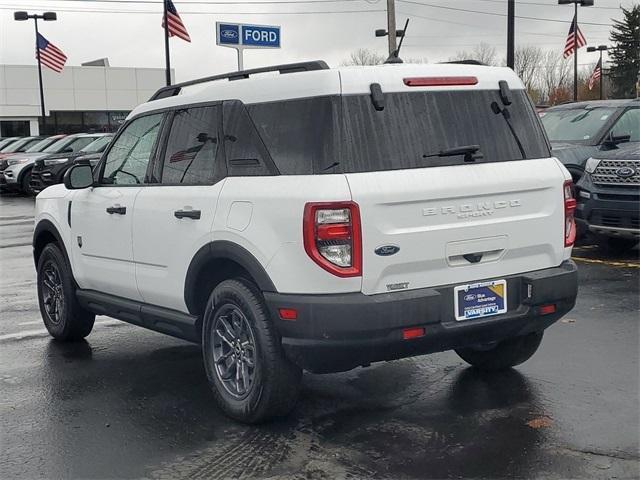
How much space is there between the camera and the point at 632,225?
30.7ft

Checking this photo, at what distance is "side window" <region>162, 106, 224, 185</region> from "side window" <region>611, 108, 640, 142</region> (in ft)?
24.7

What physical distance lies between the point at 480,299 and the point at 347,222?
0.92m

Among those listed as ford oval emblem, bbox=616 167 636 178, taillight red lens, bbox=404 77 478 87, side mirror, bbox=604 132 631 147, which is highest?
taillight red lens, bbox=404 77 478 87

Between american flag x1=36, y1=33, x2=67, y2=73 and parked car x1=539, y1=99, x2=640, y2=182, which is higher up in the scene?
american flag x1=36, y1=33, x2=67, y2=73

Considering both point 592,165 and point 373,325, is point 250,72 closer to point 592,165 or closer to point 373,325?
point 373,325

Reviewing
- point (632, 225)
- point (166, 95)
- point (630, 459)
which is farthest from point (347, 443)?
point (632, 225)

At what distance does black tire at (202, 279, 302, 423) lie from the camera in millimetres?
4445

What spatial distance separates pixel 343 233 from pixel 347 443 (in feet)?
3.79

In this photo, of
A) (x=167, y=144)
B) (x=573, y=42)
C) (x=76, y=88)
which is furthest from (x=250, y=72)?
(x=76, y=88)

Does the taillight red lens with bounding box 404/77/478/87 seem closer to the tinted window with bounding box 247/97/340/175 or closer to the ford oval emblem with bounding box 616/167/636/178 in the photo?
the tinted window with bounding box 247/97/340/175

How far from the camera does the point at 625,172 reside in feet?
30.9

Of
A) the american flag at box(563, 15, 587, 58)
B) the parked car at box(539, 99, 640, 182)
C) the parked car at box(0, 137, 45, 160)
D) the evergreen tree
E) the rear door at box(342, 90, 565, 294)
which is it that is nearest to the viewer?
the rear door at box(342, 90, 565, 294)

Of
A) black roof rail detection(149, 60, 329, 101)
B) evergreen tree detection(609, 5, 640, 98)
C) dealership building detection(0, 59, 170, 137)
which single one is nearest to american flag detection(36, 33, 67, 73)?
dealership building detection(0, 59, 170, 137)

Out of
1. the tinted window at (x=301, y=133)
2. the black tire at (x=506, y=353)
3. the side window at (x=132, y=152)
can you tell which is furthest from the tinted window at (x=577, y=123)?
the tinted window at (x=301, y=133)
